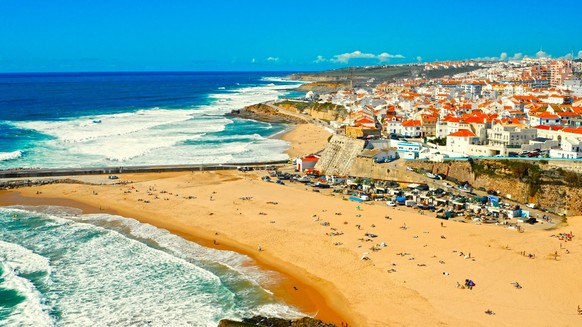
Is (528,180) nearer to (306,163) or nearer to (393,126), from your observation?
(306,163)

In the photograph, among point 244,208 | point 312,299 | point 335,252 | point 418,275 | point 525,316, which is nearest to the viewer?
point 525,316

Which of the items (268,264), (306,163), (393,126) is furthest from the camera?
(393,126)

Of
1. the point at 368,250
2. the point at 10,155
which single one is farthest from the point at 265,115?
the point at 368,250

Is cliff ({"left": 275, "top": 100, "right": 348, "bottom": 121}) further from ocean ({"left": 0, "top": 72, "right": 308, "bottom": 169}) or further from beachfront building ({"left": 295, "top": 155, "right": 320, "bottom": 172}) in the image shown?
beachfront building ({"left": 295, "top": 155, "right": 320, "bottom": 172})

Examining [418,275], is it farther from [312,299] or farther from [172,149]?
[172,149]

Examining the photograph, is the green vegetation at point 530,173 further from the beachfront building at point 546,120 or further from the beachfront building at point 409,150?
the beachfront building at point 546,120

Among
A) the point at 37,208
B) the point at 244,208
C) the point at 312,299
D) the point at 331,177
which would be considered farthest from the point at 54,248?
the point at 331,177
